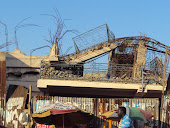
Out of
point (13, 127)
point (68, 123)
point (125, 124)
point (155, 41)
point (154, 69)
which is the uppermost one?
point (155, 41)

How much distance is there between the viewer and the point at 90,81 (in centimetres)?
1934

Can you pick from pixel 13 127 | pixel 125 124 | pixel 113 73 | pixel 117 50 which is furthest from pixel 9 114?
pixel 125 124

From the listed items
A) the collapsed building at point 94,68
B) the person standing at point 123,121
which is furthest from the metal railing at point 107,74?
the person standing at point 123,121

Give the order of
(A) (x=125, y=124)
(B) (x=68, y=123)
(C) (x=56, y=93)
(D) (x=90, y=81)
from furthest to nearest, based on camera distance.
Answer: (C) (x=56, y=93) < (D) (x=90, y=81) < (B) (x=68, y=123) < (A) (x=125, y=124)

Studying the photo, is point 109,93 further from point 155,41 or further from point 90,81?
point 155,41

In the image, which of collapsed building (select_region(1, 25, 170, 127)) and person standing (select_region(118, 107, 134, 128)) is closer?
person standing (select_region(118, 107, 134, 128))

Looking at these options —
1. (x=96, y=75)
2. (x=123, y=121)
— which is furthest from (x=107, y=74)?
(x=123, y=121)

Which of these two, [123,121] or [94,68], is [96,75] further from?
[123,121]

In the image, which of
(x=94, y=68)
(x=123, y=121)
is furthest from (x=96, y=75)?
(x=123, y=121)

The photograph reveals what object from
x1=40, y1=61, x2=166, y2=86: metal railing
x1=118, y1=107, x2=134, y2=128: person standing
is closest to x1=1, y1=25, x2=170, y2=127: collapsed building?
x1=40, y1=61, x2=166, y2=86: metal railing

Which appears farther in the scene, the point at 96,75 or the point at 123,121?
the point at 96,75

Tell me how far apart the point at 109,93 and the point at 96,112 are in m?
3.27

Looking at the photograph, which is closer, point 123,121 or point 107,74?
point 123,121

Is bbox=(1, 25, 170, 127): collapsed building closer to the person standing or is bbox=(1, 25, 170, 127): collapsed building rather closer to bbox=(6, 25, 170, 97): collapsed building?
bbox=(6, 25, 170, 97): collapsed building
